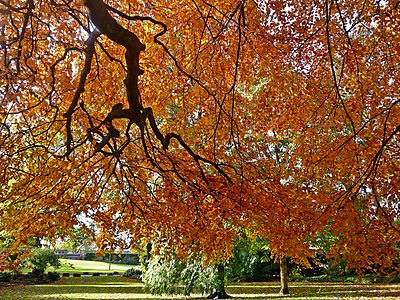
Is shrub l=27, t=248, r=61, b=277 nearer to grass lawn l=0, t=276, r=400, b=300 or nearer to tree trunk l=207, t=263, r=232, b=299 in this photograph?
grass lawn l=0, t=276, r=400, b=300

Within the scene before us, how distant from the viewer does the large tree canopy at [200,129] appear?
21.2 ft

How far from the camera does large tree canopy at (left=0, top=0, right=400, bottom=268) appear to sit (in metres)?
6.47

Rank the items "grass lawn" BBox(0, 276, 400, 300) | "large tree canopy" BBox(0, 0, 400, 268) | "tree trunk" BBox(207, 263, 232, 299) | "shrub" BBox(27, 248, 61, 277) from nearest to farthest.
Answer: "large tree canopy" BBox(0, 0, 400, 268)
"tree trunk" BBox(207, 263, 232, 299)
"grass lawn" BBox(0, 276, 400, 300)
"shrub" BBox(27, 248, 61, 277)

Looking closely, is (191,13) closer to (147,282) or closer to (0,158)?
(0,158)

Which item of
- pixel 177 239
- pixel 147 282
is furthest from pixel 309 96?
pixel 147 282

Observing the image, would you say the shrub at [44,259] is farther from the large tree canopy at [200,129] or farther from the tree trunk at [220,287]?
the large tree canopy at [200,129]

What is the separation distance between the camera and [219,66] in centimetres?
855

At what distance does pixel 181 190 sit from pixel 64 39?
3537 mm

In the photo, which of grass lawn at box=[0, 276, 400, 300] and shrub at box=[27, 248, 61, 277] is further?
shrub at box=[27, 248, 61, 277]

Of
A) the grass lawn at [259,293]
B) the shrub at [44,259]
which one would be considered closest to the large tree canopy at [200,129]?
the grass lawn at [259,293]

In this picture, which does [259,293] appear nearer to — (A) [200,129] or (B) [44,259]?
(A) [200,129]

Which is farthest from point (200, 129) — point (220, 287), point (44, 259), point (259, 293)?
point (44, 259)

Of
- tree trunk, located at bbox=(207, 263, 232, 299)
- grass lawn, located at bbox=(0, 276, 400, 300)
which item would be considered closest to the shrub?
grass lawn, located at bbox=(0, 276, 400, 300)

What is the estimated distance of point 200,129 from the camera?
→ 348 inches
